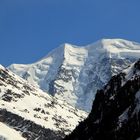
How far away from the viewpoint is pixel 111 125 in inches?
7869

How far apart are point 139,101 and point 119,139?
13826mm

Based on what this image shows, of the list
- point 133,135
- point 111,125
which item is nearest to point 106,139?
point 111,125

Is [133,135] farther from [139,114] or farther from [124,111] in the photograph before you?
[124,111]

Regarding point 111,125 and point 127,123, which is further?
point 111,125

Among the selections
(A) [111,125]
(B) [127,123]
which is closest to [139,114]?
(B) [127,123]

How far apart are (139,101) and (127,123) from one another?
9413 mm

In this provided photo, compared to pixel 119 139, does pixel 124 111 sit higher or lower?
higher

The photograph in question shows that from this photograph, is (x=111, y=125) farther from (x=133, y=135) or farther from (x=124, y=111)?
(x=133, y=135)

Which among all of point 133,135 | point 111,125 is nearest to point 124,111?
point 111,125

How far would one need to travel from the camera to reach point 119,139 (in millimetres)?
185750

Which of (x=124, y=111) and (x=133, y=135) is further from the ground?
(x=124, y=111)

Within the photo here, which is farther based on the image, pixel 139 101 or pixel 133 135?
pixel 139 101

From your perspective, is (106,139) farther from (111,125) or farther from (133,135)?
(133,135)

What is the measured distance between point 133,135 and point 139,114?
9210mm
